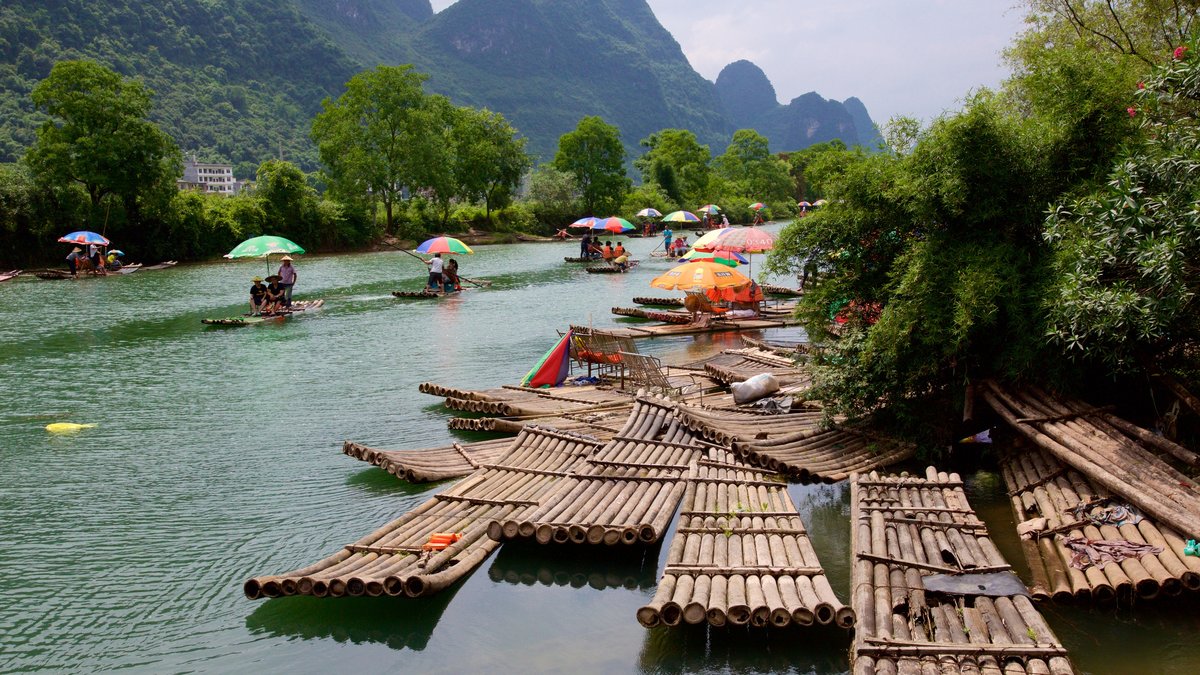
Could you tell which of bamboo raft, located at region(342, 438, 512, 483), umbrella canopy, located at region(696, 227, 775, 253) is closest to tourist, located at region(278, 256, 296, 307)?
umbrella canopy, located at region(696, 227, 775, 253)

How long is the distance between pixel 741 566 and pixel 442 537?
123 inches

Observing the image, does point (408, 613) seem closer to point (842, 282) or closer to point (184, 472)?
point (184, 472)

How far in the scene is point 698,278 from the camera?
836 inches

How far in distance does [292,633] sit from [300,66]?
153 m

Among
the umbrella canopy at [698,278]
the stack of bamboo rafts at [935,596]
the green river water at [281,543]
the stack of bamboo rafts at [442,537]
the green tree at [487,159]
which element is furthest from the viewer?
the green tree at [487,159]

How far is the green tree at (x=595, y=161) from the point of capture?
88688 millimetres

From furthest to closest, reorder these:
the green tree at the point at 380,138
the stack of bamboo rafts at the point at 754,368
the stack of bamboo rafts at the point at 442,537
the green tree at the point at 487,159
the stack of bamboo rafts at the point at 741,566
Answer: the green tree at the point at 487,159, the green tree at the point at 380,138, the stack of bamboo rafts at the point at 754,368, the stack of bamboo rafts at the point at 442,537, the stack of bamboo rafts at the point at 741,566

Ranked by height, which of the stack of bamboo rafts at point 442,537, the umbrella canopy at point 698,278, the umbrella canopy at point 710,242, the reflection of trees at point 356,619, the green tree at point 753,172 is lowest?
the reflection of trees at point 356,619

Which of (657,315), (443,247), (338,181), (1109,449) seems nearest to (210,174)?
(338,181)

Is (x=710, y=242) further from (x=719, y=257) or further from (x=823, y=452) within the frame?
(x=823, y=452)

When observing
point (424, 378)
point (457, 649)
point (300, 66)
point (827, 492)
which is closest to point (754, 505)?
point (827, 492)

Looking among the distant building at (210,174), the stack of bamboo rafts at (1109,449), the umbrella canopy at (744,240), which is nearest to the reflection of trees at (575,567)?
the stack of bamboo rafts at (1109,449)

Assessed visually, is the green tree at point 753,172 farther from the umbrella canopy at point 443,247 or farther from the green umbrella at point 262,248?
the green umbrella at point 262,248

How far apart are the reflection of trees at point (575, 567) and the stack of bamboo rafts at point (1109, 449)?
453cm
